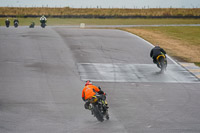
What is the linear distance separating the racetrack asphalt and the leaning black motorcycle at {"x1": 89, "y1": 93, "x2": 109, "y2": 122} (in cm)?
24

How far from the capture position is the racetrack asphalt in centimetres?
1290

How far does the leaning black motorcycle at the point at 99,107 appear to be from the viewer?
13062mm

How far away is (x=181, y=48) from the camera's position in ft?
112

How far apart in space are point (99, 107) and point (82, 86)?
6.35m

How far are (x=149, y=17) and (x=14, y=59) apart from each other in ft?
160

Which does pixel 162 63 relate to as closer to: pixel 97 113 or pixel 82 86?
pixel 82 86

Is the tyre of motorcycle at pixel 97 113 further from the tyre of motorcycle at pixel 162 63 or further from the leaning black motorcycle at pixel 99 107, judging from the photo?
the tyre of motorcycle at pixel 162 63

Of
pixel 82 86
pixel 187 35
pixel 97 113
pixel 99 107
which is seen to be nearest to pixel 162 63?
pixel 82 86

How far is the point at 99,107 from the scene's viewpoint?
13188 millimetres

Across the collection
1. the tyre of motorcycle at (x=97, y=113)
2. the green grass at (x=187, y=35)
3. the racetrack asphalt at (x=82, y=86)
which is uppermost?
the tyre of motorcycle at (x=97, y=113)

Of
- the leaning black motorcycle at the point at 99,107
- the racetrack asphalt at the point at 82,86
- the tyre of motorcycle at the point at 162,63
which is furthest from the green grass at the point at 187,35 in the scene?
the leaning black motorcycle at the point at 99,107

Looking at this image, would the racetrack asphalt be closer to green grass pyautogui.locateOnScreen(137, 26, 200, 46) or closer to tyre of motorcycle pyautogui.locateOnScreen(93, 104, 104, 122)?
tyre of motorcycle pyautogui.locateOnScreen(93, 104, 104, 122)

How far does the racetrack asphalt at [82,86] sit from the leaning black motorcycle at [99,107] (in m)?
0.24

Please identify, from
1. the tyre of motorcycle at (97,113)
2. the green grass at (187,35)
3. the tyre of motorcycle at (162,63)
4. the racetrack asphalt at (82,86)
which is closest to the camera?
the racetrack asphalt at (82,86)
